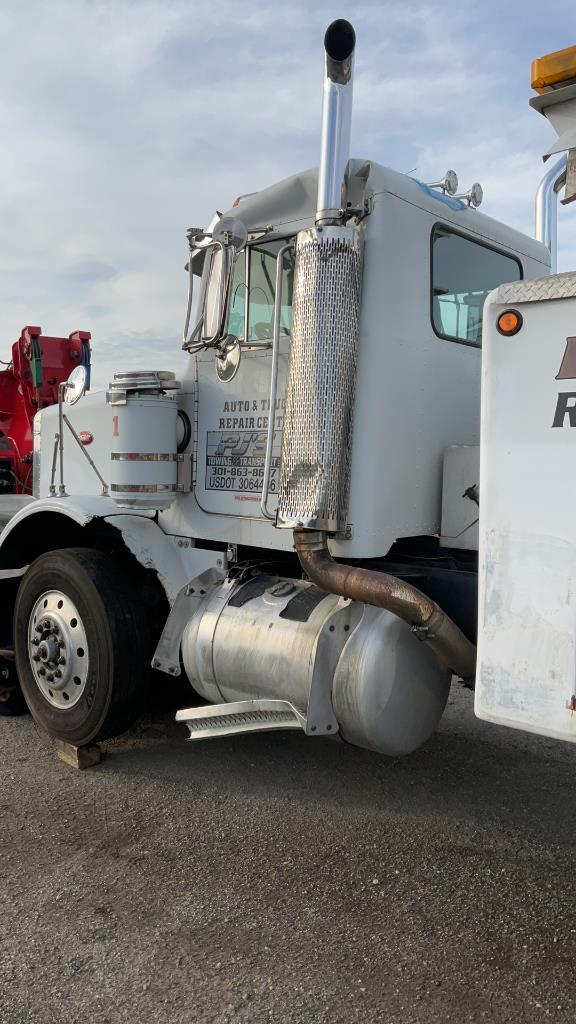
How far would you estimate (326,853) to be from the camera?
340 cm

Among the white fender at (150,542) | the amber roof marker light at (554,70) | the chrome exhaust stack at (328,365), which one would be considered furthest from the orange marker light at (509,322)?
the white fender at (150,542)

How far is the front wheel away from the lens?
4.02m

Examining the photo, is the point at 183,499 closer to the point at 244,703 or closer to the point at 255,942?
the point at 244,703

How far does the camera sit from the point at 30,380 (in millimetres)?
8781

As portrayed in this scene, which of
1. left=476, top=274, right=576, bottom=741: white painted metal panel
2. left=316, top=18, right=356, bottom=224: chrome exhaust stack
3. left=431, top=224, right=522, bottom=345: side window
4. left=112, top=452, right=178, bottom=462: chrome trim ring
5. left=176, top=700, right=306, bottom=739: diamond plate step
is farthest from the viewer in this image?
left=112, top=452, right=178, bottom=462: chrome trim ring

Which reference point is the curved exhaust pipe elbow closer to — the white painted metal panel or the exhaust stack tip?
the white painted metal panel

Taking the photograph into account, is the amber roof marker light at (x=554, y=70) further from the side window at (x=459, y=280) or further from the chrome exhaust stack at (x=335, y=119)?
the side window at (x=459, y=280)

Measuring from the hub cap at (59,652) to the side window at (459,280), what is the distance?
2.26m

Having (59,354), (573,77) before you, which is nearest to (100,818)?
(573,77)

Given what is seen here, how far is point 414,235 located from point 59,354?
19.8 ft

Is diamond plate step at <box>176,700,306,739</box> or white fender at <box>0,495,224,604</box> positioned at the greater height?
white fender at <box>0,495,224,604</box>

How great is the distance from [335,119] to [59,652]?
2763mm

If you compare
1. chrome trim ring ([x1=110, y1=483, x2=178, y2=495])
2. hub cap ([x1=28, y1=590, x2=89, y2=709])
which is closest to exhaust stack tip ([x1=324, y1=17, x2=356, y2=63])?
chrome trim ring ([x1=110, y1=483, x2=178, y2=495])

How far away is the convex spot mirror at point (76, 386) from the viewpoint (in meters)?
4.54
